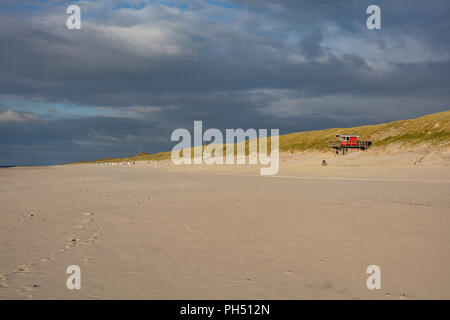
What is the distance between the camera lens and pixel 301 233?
837cm

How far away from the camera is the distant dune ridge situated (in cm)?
4372

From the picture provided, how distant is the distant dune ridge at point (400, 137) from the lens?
1721 inches

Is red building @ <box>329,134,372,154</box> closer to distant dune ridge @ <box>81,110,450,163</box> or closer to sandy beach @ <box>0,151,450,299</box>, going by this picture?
distant dune ridge @ <box>81,110,450,163</box>

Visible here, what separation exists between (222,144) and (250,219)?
105 m

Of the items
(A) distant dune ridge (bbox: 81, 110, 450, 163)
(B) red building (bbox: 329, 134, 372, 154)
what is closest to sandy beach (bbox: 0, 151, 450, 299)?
(A) distant dune ridge (bbox: 81, 110, 450, 163)

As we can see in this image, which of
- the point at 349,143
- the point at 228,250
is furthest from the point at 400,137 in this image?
the point at 228,250

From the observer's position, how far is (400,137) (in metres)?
52.2

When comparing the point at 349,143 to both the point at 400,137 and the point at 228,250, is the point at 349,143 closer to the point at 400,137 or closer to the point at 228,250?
the point at 400,137

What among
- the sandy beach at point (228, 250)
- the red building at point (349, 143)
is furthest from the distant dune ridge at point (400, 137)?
the sandy beach at point (228, 250)

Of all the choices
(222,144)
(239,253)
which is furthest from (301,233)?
(222,144)
